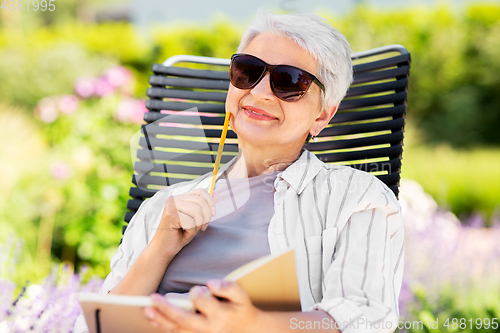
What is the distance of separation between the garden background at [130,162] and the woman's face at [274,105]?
1.17 meters

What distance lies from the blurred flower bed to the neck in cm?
97

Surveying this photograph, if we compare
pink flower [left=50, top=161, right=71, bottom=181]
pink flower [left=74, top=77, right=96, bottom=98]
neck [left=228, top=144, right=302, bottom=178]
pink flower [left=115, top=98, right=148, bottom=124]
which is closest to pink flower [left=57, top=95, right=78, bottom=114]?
pink flower [left=74, top=77, right=96, bottom=98]

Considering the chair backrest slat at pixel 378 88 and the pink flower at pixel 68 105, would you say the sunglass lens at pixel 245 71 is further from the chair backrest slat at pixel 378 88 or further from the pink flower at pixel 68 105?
the pink flower at pixel 68 105

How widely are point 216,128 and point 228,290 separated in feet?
4.88

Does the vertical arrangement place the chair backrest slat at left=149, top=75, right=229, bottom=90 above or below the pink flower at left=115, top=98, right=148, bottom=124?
above

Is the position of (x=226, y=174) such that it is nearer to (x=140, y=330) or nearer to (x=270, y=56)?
(x=270, y=56)

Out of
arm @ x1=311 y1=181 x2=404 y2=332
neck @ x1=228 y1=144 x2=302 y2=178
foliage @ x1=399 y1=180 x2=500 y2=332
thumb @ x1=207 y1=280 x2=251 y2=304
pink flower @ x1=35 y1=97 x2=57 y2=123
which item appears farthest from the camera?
pink flower @ x1=35 y1=97 x2=57 y2=123

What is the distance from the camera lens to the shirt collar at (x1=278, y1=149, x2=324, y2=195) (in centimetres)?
151

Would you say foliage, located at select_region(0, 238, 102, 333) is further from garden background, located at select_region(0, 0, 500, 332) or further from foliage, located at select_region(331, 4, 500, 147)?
foliage, located at select_region(331, 4, 500, 147)

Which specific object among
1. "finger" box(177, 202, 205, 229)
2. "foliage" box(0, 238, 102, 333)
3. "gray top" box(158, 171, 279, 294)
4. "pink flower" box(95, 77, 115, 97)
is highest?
"pink flower" box(95, 77, 115, 97)

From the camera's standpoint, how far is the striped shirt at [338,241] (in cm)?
118

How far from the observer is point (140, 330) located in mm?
1063

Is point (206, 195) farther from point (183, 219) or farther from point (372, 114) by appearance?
point (372, 114)

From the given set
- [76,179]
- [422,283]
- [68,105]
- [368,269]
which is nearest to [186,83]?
[368,269]
